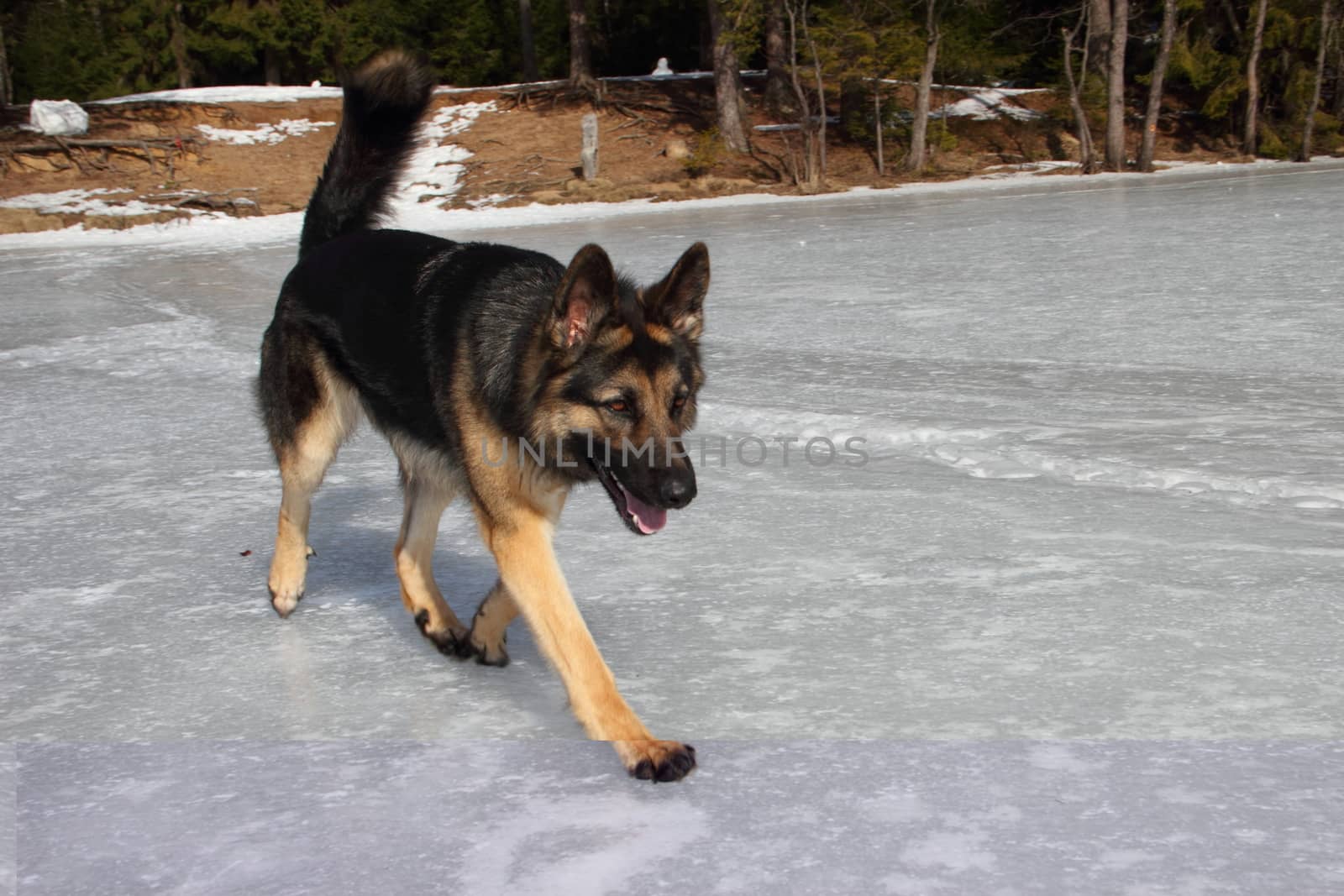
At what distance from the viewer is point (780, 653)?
368cm

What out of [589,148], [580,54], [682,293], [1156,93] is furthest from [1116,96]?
[682,293]

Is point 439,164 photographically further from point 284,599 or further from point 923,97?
point 284,599

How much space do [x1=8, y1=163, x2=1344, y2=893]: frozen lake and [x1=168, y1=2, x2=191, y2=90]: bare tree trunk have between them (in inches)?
1403

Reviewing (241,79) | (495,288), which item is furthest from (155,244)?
(241,79)

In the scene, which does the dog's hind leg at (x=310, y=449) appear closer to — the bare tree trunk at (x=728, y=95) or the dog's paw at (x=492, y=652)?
the dog's paw at (x=492, y=652)

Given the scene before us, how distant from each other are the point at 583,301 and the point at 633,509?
0.57 metres

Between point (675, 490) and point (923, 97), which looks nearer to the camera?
point (675, 490)

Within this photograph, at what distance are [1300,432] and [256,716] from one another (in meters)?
4.59

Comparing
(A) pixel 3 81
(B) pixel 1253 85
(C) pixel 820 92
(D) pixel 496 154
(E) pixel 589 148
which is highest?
(A) pixel 3 81

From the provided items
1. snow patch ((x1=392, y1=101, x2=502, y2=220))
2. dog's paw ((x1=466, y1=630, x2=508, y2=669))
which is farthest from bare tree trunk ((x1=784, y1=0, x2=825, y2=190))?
dog's paw ((x1=466, y1=630, x2=508, y2=669))

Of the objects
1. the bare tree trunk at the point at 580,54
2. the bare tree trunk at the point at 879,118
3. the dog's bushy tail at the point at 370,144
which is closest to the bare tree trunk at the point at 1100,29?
the bare tree trunk at the point at 879,118

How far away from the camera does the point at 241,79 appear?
45844mm

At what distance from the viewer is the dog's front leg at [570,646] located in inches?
117

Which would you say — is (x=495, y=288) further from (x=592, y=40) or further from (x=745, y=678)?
(x=592, y=40)
